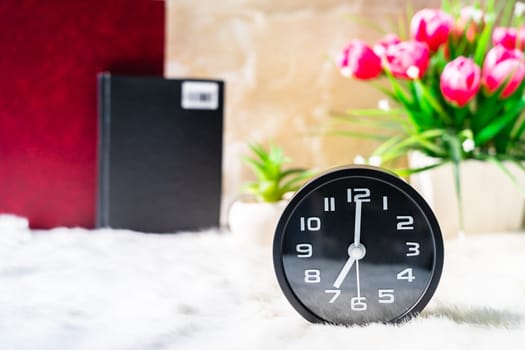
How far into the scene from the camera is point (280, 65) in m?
1.43

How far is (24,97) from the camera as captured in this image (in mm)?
1114

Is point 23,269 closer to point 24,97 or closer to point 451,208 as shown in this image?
point 24,97

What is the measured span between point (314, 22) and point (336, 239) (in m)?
0.86

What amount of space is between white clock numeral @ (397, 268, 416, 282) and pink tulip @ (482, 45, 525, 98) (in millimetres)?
563

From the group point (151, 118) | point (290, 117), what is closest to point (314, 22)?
point (290, 117)

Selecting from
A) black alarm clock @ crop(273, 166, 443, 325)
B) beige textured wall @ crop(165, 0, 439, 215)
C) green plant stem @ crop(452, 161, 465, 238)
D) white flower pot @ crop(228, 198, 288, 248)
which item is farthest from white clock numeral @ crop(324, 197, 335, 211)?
beige textured wall @ crop(165, 0, 439, 215)

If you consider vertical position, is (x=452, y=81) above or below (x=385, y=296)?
above

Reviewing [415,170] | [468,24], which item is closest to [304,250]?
[415,170]

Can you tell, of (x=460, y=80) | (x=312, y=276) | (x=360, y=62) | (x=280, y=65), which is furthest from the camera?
(x=280, y=65)

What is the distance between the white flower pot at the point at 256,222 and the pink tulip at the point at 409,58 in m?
0.33

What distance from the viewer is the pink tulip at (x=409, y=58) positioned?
1.09 m

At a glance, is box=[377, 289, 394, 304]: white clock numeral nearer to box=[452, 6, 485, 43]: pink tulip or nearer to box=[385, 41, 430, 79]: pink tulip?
box=[385, 41, 430, 79]: pink tulip

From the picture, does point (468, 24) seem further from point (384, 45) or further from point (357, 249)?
point (357, 249)

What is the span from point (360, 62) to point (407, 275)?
567 mm
